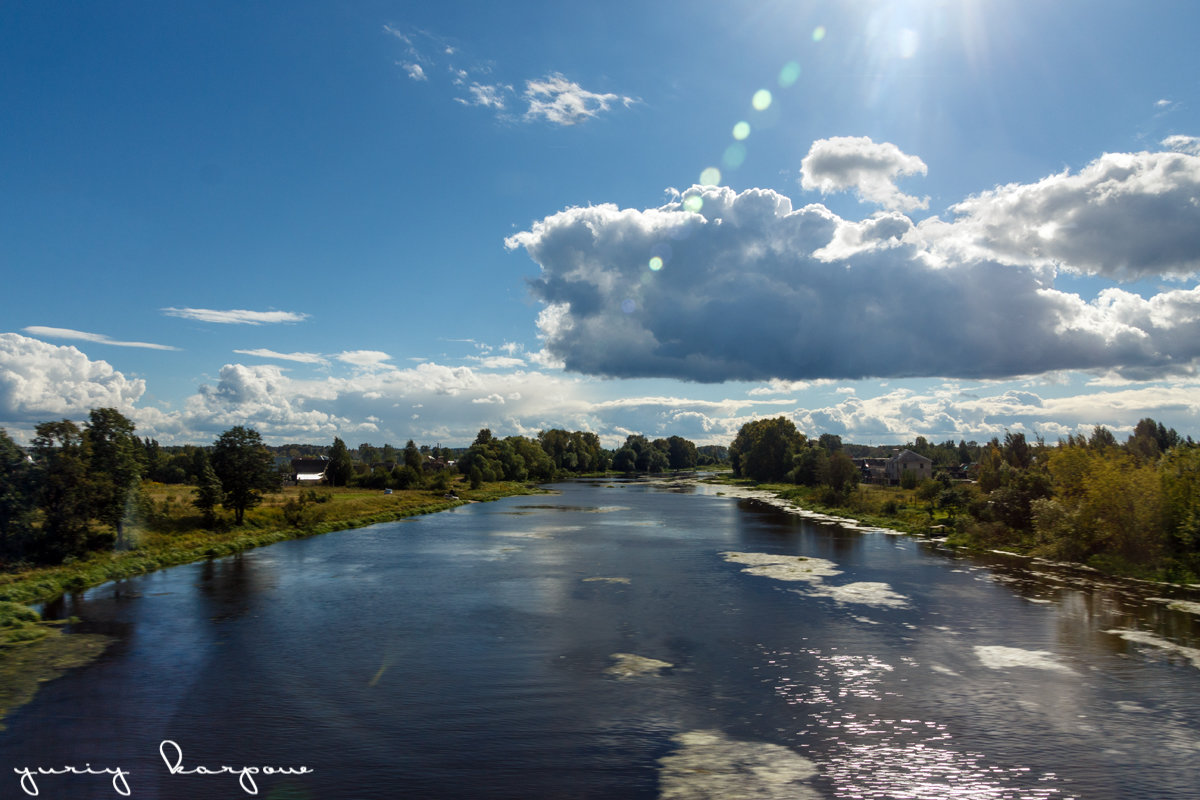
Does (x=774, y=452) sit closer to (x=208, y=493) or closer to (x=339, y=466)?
(x=339, y=466)

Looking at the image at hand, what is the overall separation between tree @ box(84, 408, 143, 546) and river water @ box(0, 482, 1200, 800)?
6388mm

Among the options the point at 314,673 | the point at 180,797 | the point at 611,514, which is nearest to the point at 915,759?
the point at 180,797

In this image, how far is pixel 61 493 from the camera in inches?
1293

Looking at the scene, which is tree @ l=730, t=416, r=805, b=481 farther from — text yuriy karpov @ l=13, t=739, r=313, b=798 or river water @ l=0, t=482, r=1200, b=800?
text yuriy karpov @ l=13, t=739, r=313, b=798

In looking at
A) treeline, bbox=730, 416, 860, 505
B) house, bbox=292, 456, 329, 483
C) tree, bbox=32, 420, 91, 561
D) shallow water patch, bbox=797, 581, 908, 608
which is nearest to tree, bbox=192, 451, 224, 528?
tree, bbox=32, 420, 91, 561

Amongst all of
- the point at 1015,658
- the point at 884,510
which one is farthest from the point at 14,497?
the point at 884,510

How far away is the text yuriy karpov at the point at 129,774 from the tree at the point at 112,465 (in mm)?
26494

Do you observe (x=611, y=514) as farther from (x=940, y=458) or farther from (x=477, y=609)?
(x=940, y=458)

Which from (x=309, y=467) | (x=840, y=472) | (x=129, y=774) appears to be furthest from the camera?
(x=309, y=467)

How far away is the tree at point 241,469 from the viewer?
162 feet

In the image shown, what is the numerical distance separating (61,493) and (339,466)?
77566mm

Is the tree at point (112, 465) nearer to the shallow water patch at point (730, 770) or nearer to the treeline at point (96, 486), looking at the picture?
A: the treeline at point (96, 486)

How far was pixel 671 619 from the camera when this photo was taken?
81.8 feet

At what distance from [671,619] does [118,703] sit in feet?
54.7
